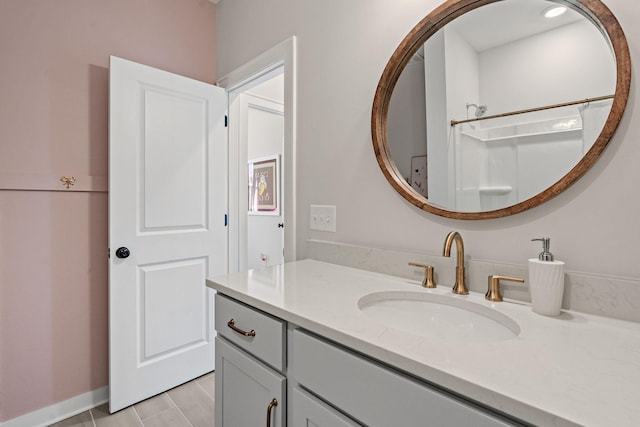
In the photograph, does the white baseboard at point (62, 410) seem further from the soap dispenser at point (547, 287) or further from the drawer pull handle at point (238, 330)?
the soap dispenser at point (547, 287)

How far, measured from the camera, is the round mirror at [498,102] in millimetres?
874

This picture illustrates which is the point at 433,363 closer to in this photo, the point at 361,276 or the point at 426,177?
the point at 361,276

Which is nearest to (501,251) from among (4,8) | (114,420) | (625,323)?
(625,323)

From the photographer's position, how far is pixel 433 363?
0.58 metres

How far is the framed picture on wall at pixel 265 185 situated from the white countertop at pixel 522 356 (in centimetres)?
280

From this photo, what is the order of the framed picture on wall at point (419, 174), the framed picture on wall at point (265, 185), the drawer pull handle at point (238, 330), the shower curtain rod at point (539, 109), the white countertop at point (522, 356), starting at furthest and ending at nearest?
1. the framed picture on wall at point (265, 185)
2. the framed picture on wall at point (419, 174)
3. the drawer pull handle at point (238, 330)
4. the shower curtain rod at point (539, 109)
5. the white countertop at point (522, 356)

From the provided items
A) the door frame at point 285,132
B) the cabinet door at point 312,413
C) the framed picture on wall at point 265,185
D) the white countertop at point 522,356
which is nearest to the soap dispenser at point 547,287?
the white countertop at point 522,356

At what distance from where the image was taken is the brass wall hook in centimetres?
170

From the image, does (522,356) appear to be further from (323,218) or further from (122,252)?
(122,252)

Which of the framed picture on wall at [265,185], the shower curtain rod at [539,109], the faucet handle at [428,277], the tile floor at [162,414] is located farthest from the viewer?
the framed picture on wall at [265,185]

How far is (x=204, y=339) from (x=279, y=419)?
4.58 feet

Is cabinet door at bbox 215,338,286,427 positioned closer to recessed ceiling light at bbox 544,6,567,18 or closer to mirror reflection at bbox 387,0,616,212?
mirror reflection at bbox 387,0,616,212

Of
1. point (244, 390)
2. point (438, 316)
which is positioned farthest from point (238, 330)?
point (438, 316)

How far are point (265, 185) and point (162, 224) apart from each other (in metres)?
2.05
